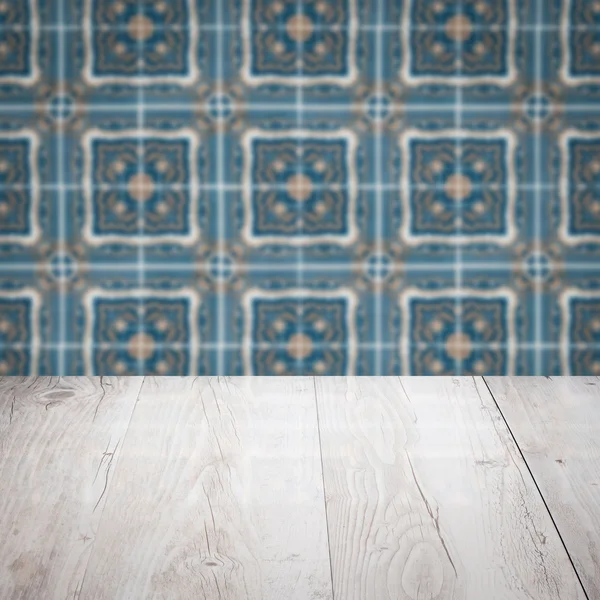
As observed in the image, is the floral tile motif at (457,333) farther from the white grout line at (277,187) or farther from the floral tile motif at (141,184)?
the floral tile motif at (141,184)

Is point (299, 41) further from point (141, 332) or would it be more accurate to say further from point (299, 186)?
point (141, 332)

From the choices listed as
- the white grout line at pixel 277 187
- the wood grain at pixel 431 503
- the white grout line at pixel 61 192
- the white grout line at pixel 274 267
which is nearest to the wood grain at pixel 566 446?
the wood grain at pixel 431 503

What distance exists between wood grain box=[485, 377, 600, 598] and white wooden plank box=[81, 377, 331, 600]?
29cm

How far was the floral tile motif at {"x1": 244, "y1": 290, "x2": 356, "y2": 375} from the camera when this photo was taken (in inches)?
66.2

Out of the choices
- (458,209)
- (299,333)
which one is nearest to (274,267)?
(299,333)

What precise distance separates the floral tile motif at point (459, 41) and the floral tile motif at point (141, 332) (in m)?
0.61

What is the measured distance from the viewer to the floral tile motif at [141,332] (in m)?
1.68

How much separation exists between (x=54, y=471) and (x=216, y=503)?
0.84ft

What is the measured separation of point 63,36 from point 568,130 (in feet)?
3.07

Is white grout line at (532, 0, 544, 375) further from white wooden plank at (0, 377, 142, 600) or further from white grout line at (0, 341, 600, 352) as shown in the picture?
white wooden plank at (0, 377, 142, 600)

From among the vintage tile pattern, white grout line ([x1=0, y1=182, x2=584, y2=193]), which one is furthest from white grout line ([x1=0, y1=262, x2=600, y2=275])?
white grout line ([x1=0, y1=182, x2=584, y2=193])

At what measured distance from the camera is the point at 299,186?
165cm

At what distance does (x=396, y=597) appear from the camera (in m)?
0.93

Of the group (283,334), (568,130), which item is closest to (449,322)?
(283,334)
